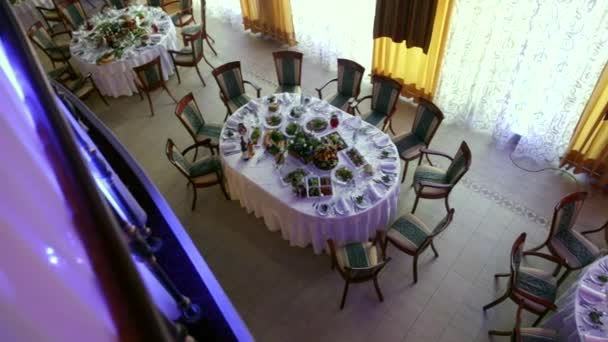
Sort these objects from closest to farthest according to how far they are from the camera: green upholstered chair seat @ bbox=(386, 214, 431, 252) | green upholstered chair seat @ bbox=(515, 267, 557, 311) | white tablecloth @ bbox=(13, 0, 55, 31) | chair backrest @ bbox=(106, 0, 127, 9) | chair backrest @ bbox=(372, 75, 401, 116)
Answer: green upholstered chair seat @ bbox=(515, 267, 557, 311) < green upholstered chair seat @ bbox=(386, 214, 431, 252) < chair backrest @ bbox=(372, 75, 401, 116) < chair backrest @ bbox=(106, 0, 127, 9) < white tablecloth @ bbox=(13, 0, 55, 31)

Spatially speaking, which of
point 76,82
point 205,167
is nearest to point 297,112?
point 205,167

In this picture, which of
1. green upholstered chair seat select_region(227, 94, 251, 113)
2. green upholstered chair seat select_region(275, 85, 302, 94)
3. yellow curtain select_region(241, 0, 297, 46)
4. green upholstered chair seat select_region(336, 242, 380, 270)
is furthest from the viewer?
yellow curtain select_region(241, 0, 297, 46)

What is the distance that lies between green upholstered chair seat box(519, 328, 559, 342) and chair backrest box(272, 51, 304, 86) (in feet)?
14.3

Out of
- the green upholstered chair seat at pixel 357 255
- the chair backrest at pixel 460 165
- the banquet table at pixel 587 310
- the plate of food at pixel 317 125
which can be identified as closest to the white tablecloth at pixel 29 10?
the plate of food at pixel 317 125

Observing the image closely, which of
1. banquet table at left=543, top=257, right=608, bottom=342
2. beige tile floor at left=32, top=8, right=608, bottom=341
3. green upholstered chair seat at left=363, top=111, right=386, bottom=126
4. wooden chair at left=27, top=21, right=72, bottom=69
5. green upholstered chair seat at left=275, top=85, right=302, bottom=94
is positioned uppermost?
wooden chair at left=27, top=21, right=72, bottom=69

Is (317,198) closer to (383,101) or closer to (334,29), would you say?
(383,101)

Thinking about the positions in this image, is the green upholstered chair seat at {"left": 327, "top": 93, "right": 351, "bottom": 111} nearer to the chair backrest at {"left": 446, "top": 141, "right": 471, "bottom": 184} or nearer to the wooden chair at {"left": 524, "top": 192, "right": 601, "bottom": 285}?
the chair backrest at {"left": 446, "top": 141, "right": 471, "bottom": 184}

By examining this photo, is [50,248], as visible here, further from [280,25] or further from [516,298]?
[280,25]

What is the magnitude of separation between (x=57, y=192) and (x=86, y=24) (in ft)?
25.8

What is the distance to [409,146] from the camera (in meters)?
5.20

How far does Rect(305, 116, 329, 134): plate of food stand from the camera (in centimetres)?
493

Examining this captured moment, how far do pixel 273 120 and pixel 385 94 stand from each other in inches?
63.4

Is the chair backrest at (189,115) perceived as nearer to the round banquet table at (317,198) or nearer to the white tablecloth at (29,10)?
the round banquet table at (317,198)

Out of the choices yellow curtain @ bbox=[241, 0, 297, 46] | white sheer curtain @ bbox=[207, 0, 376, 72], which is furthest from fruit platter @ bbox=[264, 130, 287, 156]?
yellow curtain @ bbox=[241, 0, 297, 46]
